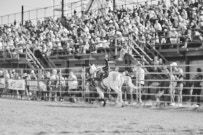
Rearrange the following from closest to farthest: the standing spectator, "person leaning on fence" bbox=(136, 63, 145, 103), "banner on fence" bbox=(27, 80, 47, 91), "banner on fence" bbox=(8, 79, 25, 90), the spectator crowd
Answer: the standing spectator < "person leaning on fence" bbox=(136, 63, 145, 103) < the spectator crowd < "banner on fence" bbox=(27, 80, 47, 91) < "banner on fence" bbox=(8, 79, 25, 90)

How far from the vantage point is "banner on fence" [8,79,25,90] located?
26.6m

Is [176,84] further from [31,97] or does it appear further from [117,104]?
[31,97]

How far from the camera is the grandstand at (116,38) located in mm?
23516

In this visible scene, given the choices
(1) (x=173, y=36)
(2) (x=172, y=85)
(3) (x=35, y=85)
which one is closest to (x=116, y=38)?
(1) (x=173, y=36)

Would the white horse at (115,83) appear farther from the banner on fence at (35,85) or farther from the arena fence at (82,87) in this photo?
the banner on fence at (35,85)

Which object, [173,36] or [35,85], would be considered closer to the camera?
[173,36]

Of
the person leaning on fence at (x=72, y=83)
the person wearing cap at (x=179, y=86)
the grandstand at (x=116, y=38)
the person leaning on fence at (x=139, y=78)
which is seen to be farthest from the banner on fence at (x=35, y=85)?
the person wearing cap at (x=179, y=86)

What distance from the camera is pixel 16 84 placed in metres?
27.1

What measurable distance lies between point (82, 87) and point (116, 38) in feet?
13.7

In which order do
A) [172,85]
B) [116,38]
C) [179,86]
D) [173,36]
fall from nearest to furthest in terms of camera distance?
[179,86]
[172,85]
[173,36]
[116,38]

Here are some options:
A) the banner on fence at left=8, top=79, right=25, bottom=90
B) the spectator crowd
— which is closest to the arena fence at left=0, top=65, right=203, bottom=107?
the banner on fence at left=8, top=79, right=25, bottom=90

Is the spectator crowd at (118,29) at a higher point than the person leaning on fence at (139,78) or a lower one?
higher

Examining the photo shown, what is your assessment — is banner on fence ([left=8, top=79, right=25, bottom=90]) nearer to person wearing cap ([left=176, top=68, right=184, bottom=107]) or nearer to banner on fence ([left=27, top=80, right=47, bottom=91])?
banner on fence ([left=27, top=80, right=47, bottom=91])

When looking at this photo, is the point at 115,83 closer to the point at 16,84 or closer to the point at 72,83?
the point at 72,83
